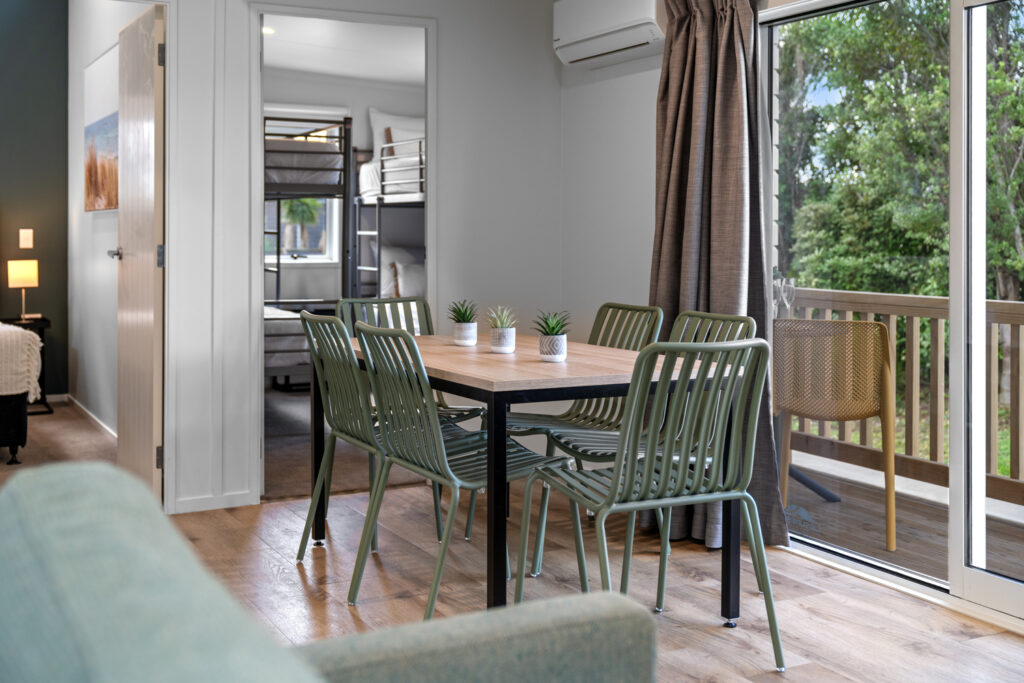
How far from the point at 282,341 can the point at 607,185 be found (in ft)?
5.29

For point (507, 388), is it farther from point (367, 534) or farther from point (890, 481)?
point (890, 481)

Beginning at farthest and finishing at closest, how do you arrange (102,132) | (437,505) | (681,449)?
(102,132) → (437,505) → (681,449)

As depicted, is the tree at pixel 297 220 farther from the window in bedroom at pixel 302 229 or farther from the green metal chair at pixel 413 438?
the green metal chair at pixel 413 438

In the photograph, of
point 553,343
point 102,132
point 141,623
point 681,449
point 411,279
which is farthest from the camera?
A: point 102,132

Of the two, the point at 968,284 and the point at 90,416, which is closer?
the point at 968,284

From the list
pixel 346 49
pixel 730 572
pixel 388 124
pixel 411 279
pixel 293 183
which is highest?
pixel 346 49

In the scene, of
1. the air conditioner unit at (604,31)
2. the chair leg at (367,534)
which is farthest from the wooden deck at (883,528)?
the air conditioner unit at (604,31)

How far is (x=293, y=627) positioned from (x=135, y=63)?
2660 mm

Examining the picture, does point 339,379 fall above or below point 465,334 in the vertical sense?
below

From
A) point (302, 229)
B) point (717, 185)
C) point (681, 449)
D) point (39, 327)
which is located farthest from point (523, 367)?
point (39, 327)

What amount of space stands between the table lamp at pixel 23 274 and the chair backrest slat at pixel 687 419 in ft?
17.7

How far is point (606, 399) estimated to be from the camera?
3.70 meters

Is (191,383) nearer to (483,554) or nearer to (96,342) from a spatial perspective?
(483,554)

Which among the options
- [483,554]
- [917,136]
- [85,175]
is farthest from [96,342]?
[917,136]
